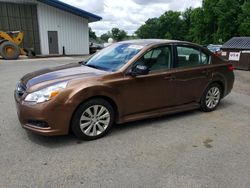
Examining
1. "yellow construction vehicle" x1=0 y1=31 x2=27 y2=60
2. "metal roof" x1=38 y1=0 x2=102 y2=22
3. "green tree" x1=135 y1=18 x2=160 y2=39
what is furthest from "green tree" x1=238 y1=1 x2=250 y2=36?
"green tree" x1=135 y1=18 x2=160 y2=39

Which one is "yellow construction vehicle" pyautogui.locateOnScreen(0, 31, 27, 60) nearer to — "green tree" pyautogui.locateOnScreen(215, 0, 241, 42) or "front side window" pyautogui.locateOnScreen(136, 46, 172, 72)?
"front side window" pyautogui.locateOnScreen(136, 46, 172, 72)

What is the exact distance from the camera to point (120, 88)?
402cm

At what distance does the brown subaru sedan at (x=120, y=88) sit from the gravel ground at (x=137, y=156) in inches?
11.4

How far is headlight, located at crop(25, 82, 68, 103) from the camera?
3.52m

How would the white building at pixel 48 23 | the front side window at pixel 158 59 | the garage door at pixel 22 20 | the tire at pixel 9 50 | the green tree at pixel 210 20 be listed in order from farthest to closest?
the green tree at pixel 210 20 < the white building at pixel 48 23 < the garage door at pixel 22 20 < the tire at pixel 9 50 < the front side window at pixel 158 59

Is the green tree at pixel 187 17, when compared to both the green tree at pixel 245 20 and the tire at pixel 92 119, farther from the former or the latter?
the tire at pixel 92 119

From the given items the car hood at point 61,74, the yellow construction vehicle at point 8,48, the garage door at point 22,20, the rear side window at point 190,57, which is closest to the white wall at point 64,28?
the garage door at point 22,20

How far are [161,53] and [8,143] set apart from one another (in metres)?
2.99

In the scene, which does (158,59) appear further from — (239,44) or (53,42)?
(53,42)

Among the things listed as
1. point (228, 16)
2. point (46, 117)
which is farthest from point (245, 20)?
point (46, 117)

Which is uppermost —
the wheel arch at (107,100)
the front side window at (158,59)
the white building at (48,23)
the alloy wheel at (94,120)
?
the white building at (48,23)

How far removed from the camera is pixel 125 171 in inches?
120

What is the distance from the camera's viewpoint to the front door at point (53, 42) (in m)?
23.1

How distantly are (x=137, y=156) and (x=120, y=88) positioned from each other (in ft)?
3.77
